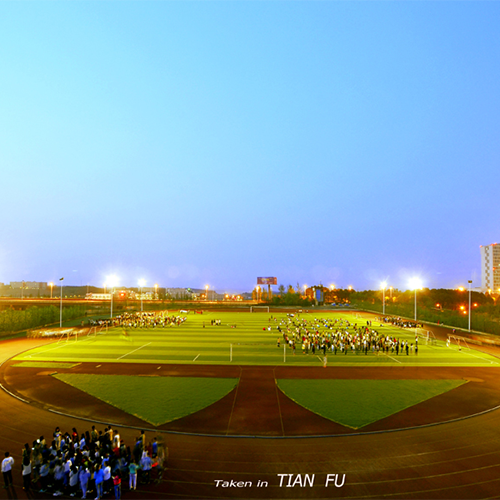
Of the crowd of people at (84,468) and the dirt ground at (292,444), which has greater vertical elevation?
the crowd of people at (84,468)

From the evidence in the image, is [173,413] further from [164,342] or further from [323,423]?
[164,342]

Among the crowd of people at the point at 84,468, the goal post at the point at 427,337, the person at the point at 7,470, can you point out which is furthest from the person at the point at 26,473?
the goal post at the point at 427,337

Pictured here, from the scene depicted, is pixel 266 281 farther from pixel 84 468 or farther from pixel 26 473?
pixel 84 468

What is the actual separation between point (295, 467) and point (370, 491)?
2891 mm

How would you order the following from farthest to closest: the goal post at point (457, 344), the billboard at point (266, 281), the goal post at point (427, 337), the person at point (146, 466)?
1. the billboard at point (266, 281)
2. the goal post at point (427, 337)
3. the goal post at point (457, 344)
4. the person at point (146, 466)

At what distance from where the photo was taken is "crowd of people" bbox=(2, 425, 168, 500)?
35.9ft

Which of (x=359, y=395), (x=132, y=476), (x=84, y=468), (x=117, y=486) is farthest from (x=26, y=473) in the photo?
(x=359, y=395)

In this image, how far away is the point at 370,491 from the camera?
1151cm

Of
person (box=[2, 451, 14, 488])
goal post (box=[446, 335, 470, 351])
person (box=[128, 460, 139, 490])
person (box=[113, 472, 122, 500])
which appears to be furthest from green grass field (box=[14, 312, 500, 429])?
person (box=[2, 451, 14, 488])

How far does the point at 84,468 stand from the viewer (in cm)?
1102

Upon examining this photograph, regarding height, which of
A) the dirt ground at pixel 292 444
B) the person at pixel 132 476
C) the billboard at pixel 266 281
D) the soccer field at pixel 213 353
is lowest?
the soccer field at pixel 213 353

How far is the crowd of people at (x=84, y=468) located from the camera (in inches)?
431

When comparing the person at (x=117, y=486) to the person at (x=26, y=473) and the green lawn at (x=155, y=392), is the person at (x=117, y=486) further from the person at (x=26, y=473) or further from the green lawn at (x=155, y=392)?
the green lawn at (x=155, y=392)

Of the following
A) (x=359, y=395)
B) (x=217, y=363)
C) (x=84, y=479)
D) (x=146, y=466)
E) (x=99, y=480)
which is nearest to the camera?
(x=99, y=480)
